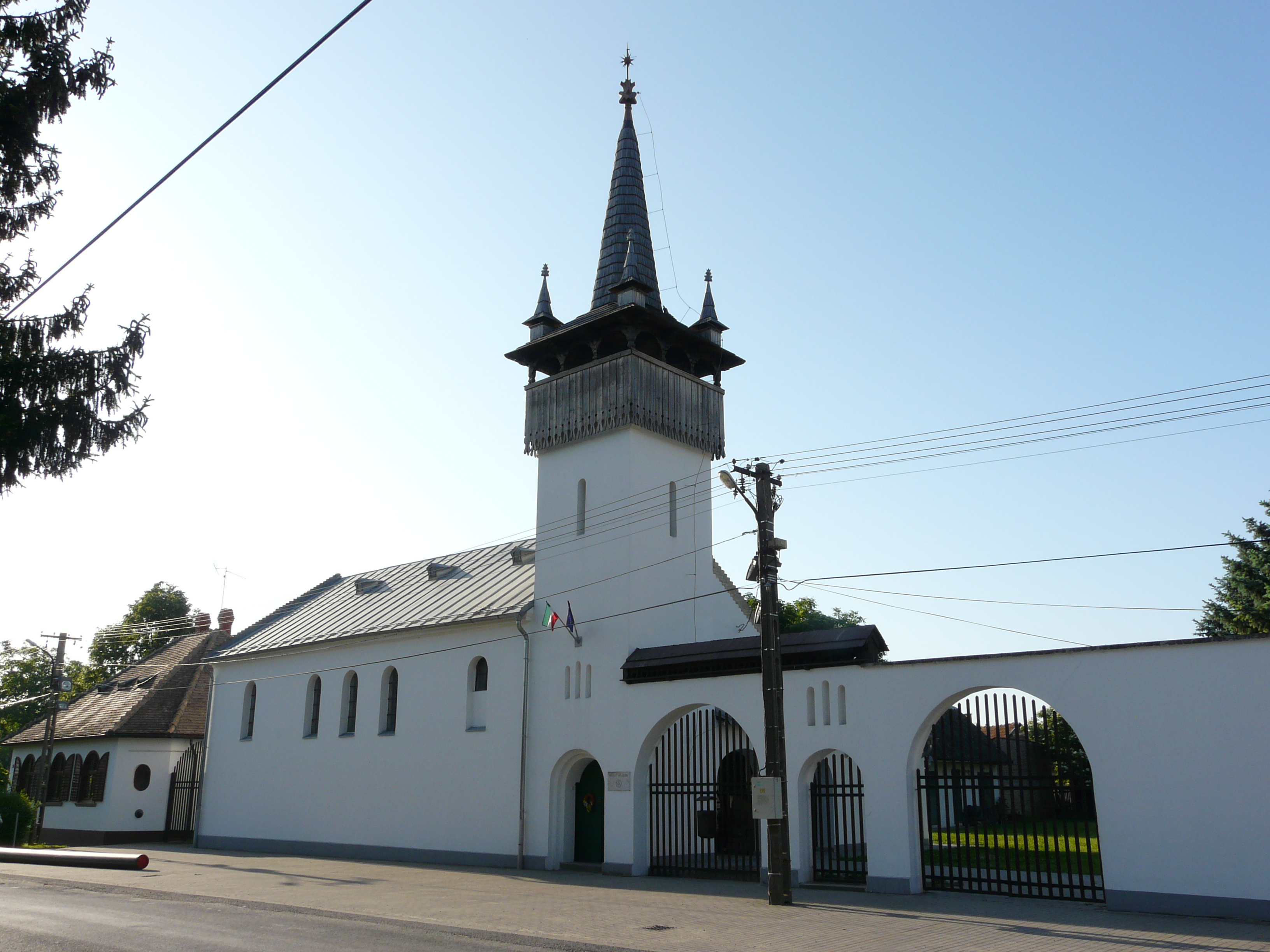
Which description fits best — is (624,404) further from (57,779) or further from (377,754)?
(57,779)

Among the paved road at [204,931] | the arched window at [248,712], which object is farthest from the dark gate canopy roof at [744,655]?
the arched window at [248,712]

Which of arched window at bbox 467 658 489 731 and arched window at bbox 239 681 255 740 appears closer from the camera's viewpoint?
arched window at bbox 467 658 489 731

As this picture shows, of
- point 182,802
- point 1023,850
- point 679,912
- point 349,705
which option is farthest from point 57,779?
point 1023,850

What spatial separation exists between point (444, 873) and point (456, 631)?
641cm

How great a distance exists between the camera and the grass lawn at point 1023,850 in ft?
50.6

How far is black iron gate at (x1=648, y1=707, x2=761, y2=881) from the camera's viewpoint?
2153 centimetres

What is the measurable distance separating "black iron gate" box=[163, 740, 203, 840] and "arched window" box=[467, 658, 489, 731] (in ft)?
49.7

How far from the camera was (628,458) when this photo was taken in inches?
974

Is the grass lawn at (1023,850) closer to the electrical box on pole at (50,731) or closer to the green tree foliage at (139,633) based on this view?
the electrical box on pole at (50,731)

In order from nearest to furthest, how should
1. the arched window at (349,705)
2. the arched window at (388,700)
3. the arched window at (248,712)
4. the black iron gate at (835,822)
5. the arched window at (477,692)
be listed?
the black iron gate at (835,822)
the arched window at (477,692)
the arched window at (388,700)
the arched window at (349,705)
the arched window at (248,712)

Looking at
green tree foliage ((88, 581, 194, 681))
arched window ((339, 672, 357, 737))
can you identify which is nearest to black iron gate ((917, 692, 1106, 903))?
arched window ((339, 672, 357, 737))

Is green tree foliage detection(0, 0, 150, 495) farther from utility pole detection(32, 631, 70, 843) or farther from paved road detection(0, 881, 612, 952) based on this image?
utility pole detection(32, 631, 70, 843)

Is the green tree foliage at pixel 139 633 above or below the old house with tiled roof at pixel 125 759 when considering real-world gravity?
above

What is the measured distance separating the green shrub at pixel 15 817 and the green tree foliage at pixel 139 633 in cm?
2650
